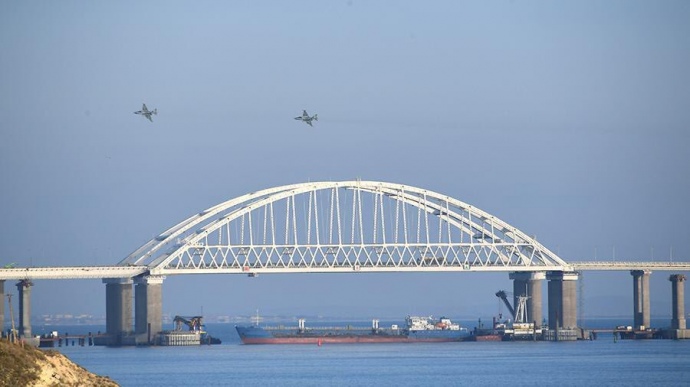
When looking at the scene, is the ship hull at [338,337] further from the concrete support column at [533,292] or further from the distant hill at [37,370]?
the distant hill at [37,370]

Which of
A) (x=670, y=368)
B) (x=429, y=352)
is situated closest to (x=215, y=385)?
(x=670, y=368)

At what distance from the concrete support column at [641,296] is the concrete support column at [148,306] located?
183 feet

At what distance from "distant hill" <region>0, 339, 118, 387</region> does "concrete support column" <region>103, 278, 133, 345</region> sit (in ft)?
338

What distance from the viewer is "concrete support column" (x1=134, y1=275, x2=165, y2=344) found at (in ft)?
562

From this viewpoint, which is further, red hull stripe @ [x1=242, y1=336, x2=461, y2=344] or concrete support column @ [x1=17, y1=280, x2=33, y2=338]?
red hull stripe @ [x1=242, y1=336, x2=461, y2=344]

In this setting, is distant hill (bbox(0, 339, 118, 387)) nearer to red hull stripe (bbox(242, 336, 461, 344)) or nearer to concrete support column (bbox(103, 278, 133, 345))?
concrete support column (bbox(103, 278, 133, 345))

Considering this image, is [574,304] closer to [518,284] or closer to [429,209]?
[518,284]

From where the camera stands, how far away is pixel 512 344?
176m

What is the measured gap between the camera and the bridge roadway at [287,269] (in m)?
166

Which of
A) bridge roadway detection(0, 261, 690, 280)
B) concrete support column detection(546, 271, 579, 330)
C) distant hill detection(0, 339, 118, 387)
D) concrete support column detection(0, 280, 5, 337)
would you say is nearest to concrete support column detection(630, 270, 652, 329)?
bridge roadway detection(0, 261, 690, 280)

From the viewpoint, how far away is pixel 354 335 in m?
187

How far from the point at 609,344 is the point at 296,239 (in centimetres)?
3546

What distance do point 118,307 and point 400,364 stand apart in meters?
49.2

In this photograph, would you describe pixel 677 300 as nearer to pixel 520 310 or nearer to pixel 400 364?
pixel 520 310
